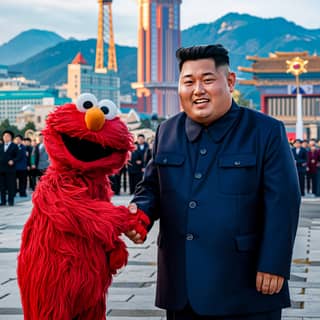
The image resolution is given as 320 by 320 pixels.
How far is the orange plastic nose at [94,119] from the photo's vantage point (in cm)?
395

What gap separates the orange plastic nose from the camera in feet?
13.0

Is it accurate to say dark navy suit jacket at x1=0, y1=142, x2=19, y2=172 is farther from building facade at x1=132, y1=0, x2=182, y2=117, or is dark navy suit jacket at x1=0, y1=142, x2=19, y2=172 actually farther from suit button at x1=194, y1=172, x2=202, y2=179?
building facade at x1=132, y1=0, x2=182, y2=117

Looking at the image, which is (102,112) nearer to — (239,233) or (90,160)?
(90,160)

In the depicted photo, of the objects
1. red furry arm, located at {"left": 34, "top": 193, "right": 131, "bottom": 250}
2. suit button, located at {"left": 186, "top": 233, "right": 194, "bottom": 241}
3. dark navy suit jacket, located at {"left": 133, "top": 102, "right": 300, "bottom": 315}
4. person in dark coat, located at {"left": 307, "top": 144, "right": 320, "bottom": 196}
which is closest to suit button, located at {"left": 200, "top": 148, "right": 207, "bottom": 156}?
dark navy suit jacket, located at {"left": 133, "top": 102, "right": 300, "bottom": 315}

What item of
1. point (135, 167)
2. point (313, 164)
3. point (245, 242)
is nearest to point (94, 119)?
point (245, 242)

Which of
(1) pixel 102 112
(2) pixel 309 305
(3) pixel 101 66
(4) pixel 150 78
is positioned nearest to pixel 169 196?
(1) pixel 102 112

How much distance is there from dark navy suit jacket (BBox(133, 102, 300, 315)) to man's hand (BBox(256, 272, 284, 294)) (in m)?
0.03

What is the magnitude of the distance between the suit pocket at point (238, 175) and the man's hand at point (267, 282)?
35cm

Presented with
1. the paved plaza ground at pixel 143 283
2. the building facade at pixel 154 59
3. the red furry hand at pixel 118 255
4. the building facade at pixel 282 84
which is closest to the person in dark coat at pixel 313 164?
the paved plaza ground at pixel 143 283

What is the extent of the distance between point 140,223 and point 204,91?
0.67 metres

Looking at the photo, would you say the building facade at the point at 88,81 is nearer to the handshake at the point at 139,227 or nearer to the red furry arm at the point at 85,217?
the red furry arm at the point at 85,217

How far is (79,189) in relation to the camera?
12.9 ft

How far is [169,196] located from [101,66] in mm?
179779

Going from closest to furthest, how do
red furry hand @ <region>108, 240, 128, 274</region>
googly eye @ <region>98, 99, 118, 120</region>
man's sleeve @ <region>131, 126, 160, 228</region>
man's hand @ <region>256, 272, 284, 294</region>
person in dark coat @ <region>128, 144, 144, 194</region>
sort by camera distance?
man's hand @ <region>256, 272, 284, 294</region>, man's sleeve @ <region>131, 126, 160, 228</region>, red furry hand @ <region>108, 240, 128, 274</region>, googly eye @ <region>98, 99, 118, 120</region>, person in dark coat @ <region>128, 144, 144, 194</region>
